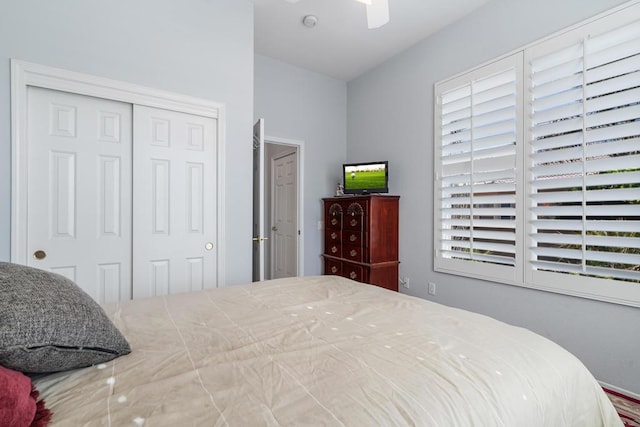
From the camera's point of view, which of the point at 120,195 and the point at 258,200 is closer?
the point at 120,195

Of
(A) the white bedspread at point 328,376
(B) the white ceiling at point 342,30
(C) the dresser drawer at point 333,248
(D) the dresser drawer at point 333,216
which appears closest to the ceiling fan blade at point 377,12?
(B) the white ceiling at point 342,30

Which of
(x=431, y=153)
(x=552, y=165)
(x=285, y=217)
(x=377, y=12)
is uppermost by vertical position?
(x=377, y=12)

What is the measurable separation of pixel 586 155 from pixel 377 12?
5.58 ft

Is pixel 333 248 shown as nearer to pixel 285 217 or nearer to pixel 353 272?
pixel 353 272

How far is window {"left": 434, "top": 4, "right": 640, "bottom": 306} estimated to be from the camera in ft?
6.33

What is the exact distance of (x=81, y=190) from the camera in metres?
2.10

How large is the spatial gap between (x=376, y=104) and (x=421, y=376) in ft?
11.7

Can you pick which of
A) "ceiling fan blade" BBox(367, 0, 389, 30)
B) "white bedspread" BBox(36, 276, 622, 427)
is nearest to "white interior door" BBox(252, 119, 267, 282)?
"ceiling fan blade" BBox(367, 0, 389, 30)

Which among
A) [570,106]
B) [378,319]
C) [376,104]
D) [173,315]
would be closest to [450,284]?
[570,106]

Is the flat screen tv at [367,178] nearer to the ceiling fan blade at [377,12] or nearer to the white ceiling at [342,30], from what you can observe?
the white ceiling at [342,30]

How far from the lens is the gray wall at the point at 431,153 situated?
6.68 feet

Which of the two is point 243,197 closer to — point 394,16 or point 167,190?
point 167,190

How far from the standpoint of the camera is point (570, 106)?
7.04 feet

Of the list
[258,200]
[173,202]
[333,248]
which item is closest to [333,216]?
[333,248]
